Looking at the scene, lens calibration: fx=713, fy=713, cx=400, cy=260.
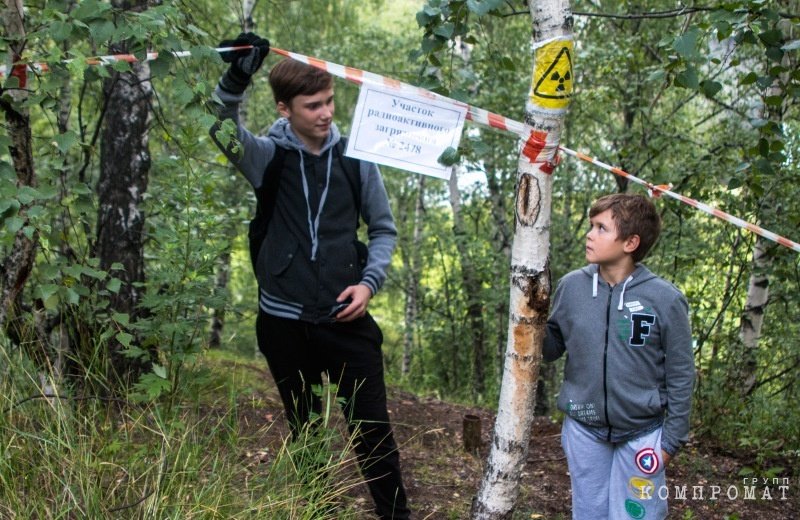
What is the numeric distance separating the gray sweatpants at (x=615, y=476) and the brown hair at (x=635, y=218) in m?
0.70

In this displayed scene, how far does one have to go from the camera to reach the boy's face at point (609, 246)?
8.85 ft

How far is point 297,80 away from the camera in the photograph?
282 centimetres

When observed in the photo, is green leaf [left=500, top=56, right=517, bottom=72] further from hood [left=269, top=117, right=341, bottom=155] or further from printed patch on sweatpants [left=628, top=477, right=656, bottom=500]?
printed patch on sweatpants [left=628, top=477, right=656, bottom=500]

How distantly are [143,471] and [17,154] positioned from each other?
1.42 metres

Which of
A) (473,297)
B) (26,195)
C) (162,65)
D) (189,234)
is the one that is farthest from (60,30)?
(473,297)

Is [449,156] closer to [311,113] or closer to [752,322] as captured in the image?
[311,113]

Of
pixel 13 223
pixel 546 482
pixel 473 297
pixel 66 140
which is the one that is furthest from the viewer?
pixel 473 297

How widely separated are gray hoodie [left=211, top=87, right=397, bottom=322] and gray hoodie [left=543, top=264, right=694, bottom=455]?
0.89 meters

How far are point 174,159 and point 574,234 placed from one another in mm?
6117

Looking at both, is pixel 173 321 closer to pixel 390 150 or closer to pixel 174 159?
pixel 174 159

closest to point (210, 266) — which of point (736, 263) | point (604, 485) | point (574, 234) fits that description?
point (604, 485)

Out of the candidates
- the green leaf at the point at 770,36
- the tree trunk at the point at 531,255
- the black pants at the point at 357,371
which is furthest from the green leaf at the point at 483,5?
the black pants at the point at 357,371

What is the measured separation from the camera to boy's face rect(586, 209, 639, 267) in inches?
106

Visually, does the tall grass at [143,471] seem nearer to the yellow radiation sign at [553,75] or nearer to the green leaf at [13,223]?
the green leaf at [13,223]
